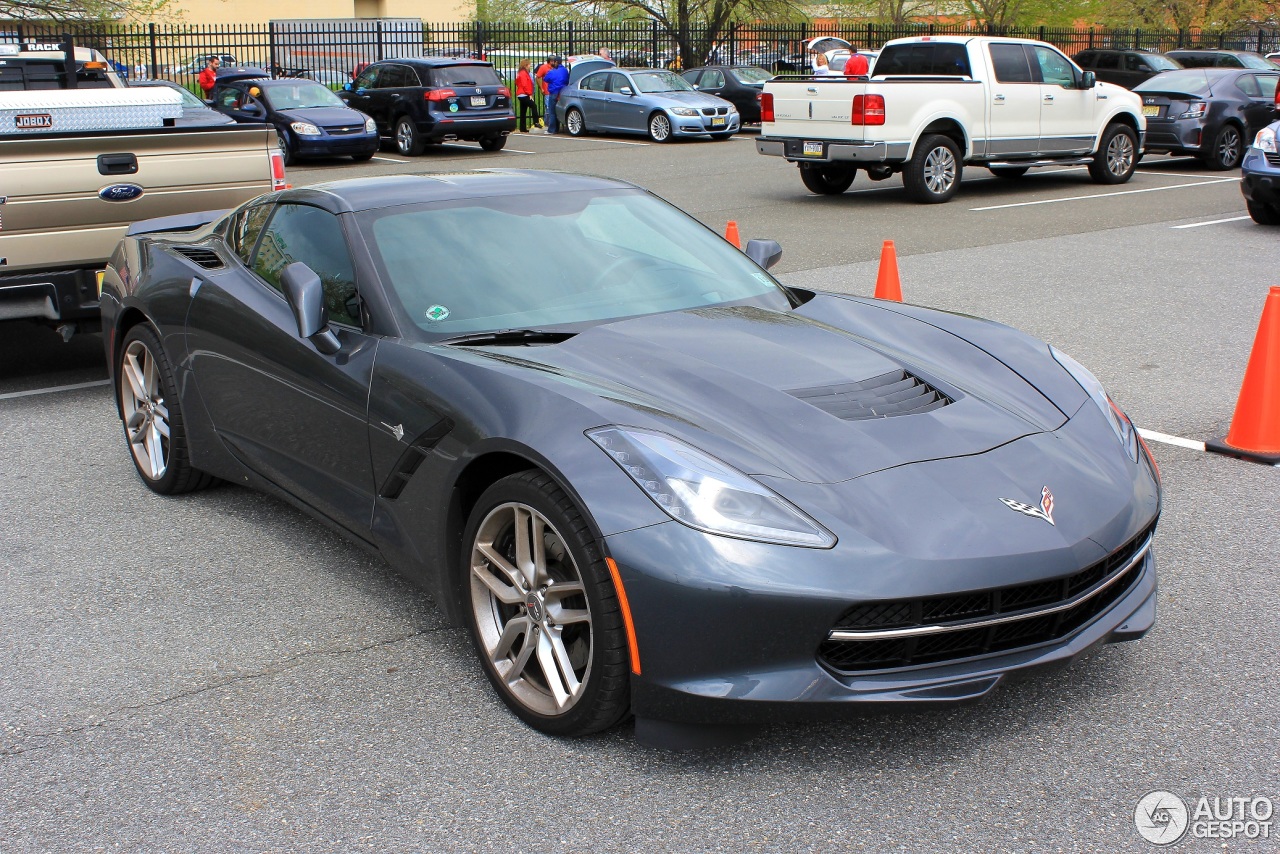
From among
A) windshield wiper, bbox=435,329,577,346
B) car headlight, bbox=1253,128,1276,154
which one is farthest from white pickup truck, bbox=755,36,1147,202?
windshield wiper, bbox=435,329,577,346

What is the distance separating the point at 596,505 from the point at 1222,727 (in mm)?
1788

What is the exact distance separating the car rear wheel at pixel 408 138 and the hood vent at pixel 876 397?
20240mm

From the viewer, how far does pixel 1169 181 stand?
1791 cm

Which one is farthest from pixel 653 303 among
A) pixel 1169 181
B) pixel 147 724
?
pixel 1169 181

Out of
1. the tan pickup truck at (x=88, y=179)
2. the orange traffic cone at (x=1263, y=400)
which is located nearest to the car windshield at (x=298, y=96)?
the tan pickup truck at (x=88, y=179)

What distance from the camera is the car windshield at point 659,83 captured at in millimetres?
25703

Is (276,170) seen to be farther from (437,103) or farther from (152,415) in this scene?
(437,103)

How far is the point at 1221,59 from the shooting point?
27578 millimetres

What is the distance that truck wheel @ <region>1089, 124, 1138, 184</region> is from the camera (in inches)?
684

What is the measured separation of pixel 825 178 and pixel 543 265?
42.1 ft

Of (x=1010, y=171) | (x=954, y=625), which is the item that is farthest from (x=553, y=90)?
(x=954, y=625)

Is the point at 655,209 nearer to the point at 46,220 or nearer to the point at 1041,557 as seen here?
the point at 1041,557

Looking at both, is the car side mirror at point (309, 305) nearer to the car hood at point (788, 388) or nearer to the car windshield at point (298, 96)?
the car hood at point (788, 388)

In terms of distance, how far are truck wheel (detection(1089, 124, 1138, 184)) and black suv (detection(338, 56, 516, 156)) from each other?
1080cm
